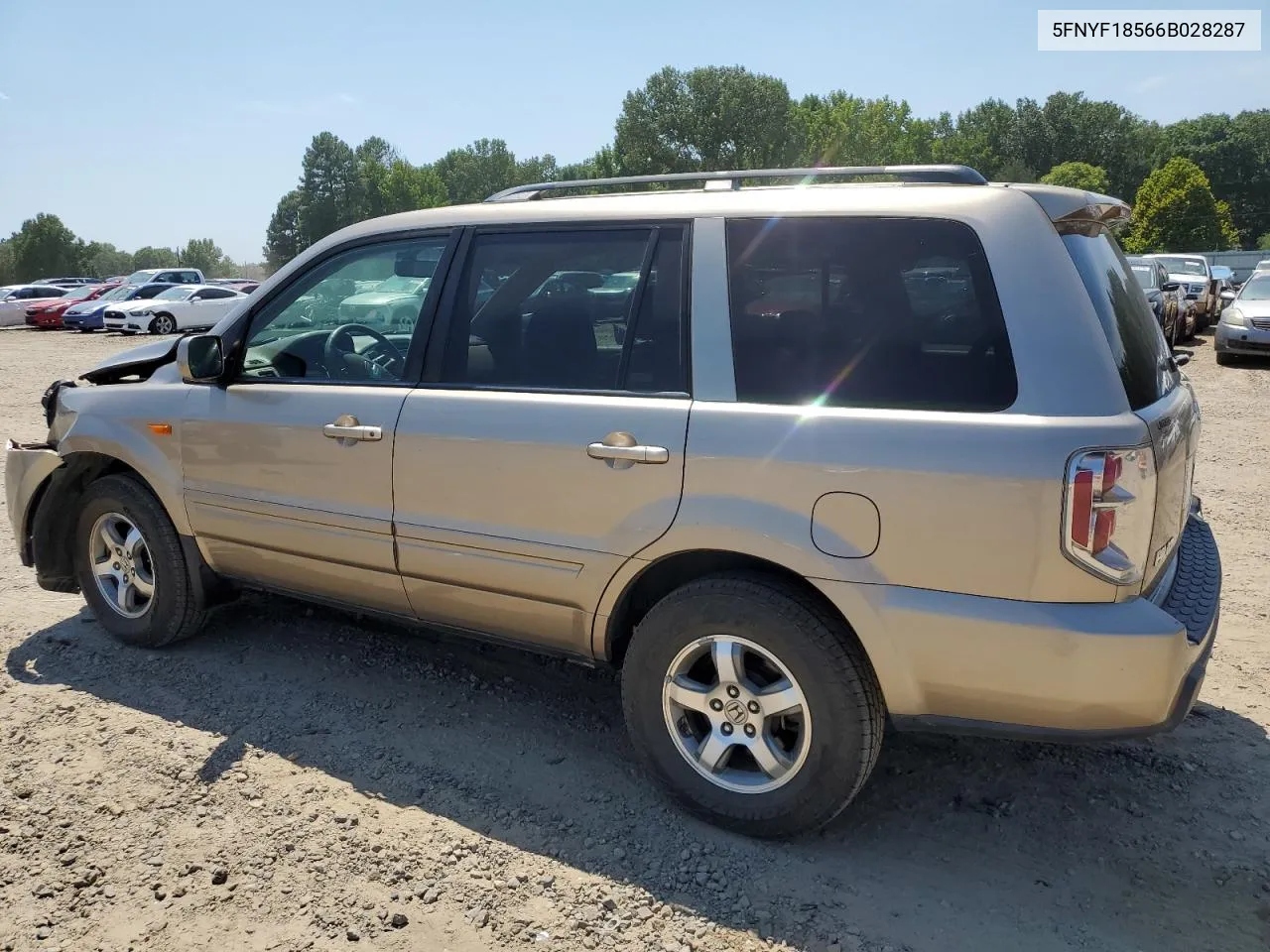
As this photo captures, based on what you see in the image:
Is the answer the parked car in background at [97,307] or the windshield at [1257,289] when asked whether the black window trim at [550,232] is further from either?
the parked car in background at [97,307]

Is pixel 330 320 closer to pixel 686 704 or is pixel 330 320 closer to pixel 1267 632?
pixel 686 704

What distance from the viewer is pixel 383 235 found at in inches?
148

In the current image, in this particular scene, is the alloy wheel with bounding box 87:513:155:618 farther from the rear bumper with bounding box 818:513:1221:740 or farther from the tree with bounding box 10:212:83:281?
the tree with bounding box 10:212:83:281

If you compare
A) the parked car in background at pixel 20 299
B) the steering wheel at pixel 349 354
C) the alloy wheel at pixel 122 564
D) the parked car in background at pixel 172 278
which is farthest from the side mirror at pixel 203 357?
the parked car in background at pixel 20 299

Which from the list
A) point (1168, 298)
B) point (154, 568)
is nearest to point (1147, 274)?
point (1168, 298)

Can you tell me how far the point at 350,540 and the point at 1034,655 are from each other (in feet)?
7.86

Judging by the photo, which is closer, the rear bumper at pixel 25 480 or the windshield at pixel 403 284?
the windshield at pixel 403 284

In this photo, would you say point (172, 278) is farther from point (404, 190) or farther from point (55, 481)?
point (404, 190)

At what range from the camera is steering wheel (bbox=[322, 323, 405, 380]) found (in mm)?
3721

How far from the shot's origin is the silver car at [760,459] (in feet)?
8.25

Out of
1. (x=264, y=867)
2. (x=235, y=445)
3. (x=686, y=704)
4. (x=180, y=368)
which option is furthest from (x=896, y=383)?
(x=180, y=368)

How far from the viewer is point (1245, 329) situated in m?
15.0

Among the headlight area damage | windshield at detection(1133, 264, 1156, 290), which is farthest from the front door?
windshield at detection(1133, 264, 1156, 290)

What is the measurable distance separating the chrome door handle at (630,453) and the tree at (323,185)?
10431 centimetres
